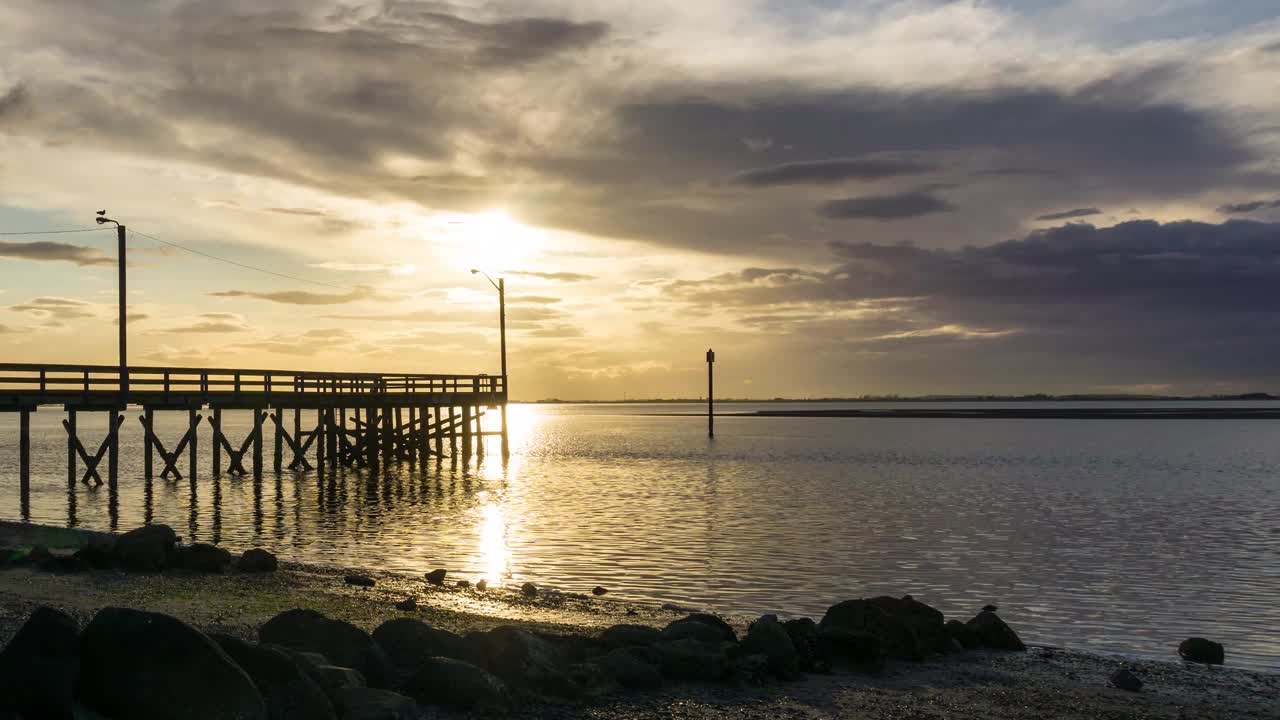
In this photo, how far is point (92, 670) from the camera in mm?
7621

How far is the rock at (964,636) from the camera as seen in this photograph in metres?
12.8

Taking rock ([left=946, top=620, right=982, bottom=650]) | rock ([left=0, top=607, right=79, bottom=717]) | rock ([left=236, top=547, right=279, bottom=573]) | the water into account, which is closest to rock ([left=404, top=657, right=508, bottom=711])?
rock ([left=0, top=607, right=79, bottom=717])

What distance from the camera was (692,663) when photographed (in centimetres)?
1043

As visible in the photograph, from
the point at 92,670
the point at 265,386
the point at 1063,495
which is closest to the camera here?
the point at 92,670

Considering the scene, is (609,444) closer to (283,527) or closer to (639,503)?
(639,503)

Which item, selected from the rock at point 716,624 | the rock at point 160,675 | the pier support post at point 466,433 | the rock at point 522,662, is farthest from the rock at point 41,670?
the pier support post at point 466,433

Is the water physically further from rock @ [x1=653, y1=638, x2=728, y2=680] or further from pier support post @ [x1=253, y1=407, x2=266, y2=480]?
rock @ [x1=653, y1=638, x2=728, y2=680]

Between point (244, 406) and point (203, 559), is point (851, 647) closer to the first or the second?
point (203, 559)

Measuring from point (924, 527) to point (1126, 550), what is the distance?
5.35 m

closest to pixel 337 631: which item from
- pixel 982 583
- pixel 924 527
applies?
pixel 982 583

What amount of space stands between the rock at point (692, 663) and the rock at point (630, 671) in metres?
0.17

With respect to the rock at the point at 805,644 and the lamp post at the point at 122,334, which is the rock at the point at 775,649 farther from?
the lamp post at the point at 122,334

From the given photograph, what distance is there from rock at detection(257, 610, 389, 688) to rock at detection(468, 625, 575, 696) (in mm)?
977

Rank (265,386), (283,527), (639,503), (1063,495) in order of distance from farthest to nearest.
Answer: (265,386)
(1063,495)
(639,503)
(283,527)
